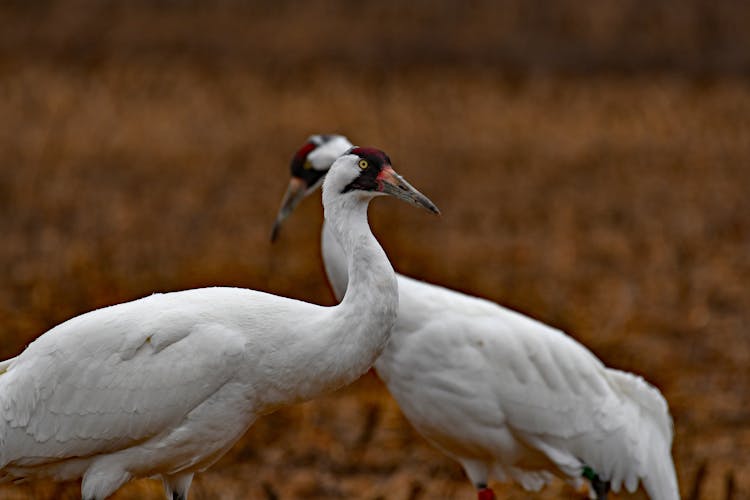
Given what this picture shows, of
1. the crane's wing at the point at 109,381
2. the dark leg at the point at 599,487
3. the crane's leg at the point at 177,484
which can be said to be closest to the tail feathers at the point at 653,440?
the dark leg at the point at 599,487

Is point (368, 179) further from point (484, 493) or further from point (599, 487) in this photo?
point (599, 487)

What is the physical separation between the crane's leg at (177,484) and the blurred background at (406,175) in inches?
60.4

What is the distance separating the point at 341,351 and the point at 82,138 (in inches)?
518

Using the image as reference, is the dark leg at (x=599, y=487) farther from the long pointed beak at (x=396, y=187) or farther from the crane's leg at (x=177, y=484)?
the long pointed beak at (x=396, y=187)

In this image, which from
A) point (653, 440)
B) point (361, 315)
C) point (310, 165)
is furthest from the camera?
point (310, 165)

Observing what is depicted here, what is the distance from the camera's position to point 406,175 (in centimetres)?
1562

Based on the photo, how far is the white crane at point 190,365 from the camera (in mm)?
4602

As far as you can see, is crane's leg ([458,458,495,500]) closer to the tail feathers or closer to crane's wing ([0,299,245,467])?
the tail feathers

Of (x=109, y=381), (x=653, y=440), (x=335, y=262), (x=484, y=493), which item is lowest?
(x=484, y=493)

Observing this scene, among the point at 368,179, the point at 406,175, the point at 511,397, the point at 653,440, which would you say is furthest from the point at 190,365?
the point at 406,175

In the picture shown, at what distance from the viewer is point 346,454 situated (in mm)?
8211

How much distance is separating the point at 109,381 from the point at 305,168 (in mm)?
2047

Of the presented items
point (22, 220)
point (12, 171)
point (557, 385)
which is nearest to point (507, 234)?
point (22, 220)

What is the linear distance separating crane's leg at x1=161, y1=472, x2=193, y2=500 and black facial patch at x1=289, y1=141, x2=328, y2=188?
190 cm
